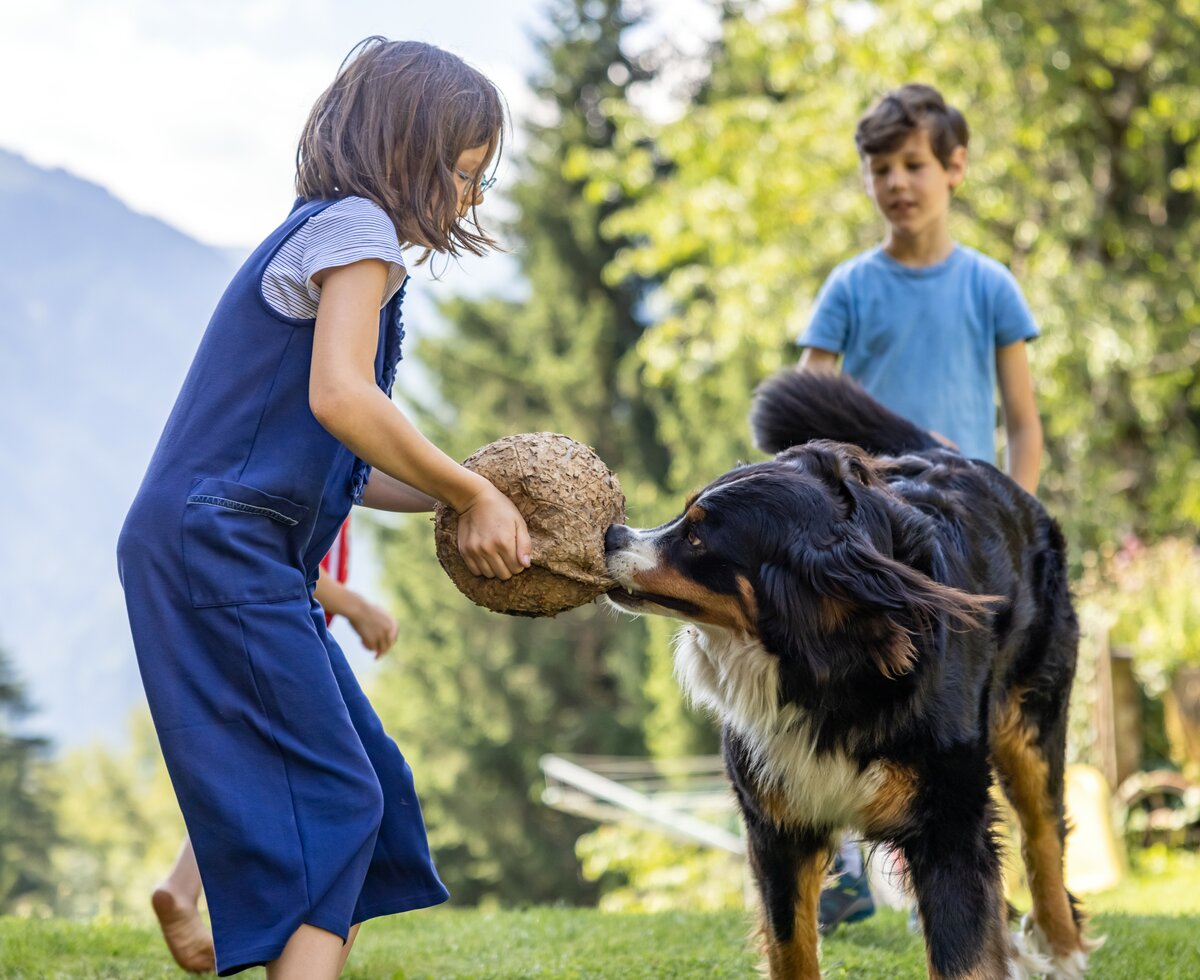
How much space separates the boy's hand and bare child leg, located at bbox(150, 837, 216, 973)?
2.49 ft

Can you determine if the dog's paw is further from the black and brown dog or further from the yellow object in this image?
the yellow object

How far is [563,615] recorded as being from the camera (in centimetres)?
2522

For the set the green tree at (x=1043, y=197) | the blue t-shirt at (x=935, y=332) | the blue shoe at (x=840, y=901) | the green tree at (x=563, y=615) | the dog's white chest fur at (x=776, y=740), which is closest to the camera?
the dog's white chest fur at (x=776, y=740)

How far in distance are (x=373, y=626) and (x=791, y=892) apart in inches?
51.7

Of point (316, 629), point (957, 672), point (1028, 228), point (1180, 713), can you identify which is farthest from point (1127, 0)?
point (316, 629)

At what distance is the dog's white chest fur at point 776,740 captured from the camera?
297cm

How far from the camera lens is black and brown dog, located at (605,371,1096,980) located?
2863 mm

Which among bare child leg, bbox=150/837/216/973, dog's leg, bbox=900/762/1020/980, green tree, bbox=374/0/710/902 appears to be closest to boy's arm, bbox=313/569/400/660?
bare child leg, bbox=150/837/216/973

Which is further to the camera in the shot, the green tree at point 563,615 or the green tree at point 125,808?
the green tree at point 125,808

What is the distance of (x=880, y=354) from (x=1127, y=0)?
10.1 meters

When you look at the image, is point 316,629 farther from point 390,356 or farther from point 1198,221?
point 1198,221

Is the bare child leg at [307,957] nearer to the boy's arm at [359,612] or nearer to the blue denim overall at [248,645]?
the blue denim overall at [248,645]

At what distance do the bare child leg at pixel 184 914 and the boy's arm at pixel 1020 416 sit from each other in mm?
2889

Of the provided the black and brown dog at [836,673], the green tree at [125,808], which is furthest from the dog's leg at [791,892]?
the green tree at [125,808]
